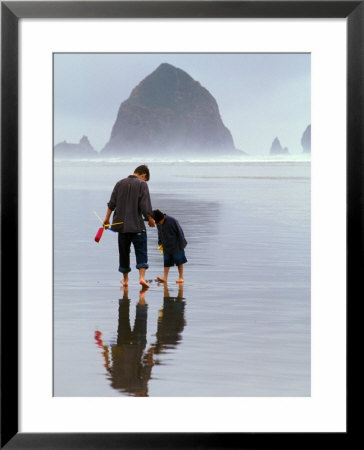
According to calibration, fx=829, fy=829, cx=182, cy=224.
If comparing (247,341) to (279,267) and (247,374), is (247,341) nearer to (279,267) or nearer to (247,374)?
(247,374)

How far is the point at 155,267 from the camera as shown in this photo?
12648 millimetres

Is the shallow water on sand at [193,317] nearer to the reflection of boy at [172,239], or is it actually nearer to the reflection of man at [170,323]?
the reflection of man at [170,323]

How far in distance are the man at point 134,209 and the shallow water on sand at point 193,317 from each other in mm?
652

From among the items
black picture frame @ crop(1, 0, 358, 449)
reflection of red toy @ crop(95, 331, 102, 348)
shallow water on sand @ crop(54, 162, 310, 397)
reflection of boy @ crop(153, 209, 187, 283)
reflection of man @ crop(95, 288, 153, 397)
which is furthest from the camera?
reflection of boy @ crop(153, 209, 187, 283)

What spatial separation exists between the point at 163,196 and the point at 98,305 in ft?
51.0

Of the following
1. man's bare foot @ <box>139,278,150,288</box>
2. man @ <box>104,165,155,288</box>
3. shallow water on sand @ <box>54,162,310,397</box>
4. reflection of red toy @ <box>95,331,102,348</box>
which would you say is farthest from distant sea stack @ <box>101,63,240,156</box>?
reflection of red toy @ <box>95,331,102,348</box>

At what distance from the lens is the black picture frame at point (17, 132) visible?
6047 mm

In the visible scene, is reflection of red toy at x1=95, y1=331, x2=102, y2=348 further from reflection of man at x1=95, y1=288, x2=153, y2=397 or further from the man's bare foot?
the man's bare foot

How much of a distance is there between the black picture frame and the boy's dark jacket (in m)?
4.72

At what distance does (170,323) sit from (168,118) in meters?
18.2

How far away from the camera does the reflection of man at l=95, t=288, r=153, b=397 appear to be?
652cm

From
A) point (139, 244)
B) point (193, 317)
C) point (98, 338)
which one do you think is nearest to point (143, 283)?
→ point (139, 244)

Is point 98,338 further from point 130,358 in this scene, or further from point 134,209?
point 134,209

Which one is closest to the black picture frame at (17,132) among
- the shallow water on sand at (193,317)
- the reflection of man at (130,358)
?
the shallow water on sand at (193,317)
